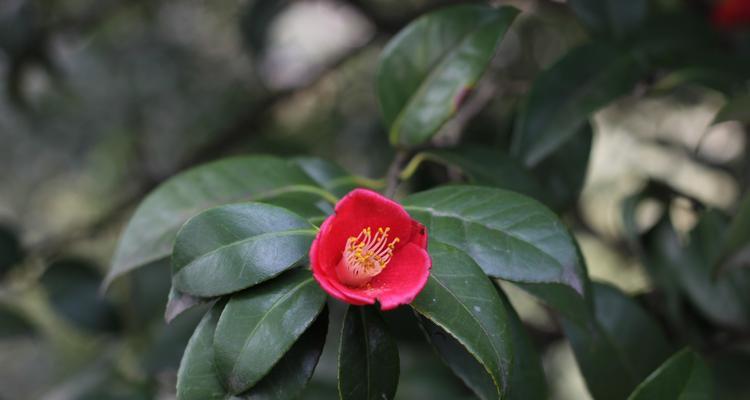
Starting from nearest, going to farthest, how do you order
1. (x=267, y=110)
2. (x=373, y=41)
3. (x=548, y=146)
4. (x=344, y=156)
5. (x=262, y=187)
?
1. (x=262, y=187)
2. (x=548, y=146)
3. (x=373, y=41)
4. (x=267, y=110)
5. (x=344, y=156)

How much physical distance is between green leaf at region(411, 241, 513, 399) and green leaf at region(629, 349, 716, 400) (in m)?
0.16

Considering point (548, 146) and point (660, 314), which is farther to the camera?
point (660, 314)

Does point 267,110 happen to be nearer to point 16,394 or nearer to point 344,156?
point 344,156

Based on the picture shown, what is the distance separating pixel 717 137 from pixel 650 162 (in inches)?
12.9

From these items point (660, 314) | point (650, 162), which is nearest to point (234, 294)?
point (660, 314)

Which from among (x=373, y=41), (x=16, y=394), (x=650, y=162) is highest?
(x=373, y=41)

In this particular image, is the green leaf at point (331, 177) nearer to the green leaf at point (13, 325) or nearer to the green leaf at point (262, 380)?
the green leaf at point (262, 380)

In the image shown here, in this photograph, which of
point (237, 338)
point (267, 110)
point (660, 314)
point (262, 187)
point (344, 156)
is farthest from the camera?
point (344, 156)

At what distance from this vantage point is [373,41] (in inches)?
52.2

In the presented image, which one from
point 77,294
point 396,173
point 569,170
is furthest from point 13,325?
point 569,170

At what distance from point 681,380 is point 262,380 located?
13.0 inches

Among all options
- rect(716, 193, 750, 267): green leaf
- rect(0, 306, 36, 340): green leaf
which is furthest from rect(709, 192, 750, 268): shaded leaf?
rect(0, 306, 36, 340): green leaf

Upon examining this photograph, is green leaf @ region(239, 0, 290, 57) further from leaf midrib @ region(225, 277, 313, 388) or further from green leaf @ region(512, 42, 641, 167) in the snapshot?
leaf midrib @ region(225, 277, 313, 388)

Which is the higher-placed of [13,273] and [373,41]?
[373,41]
